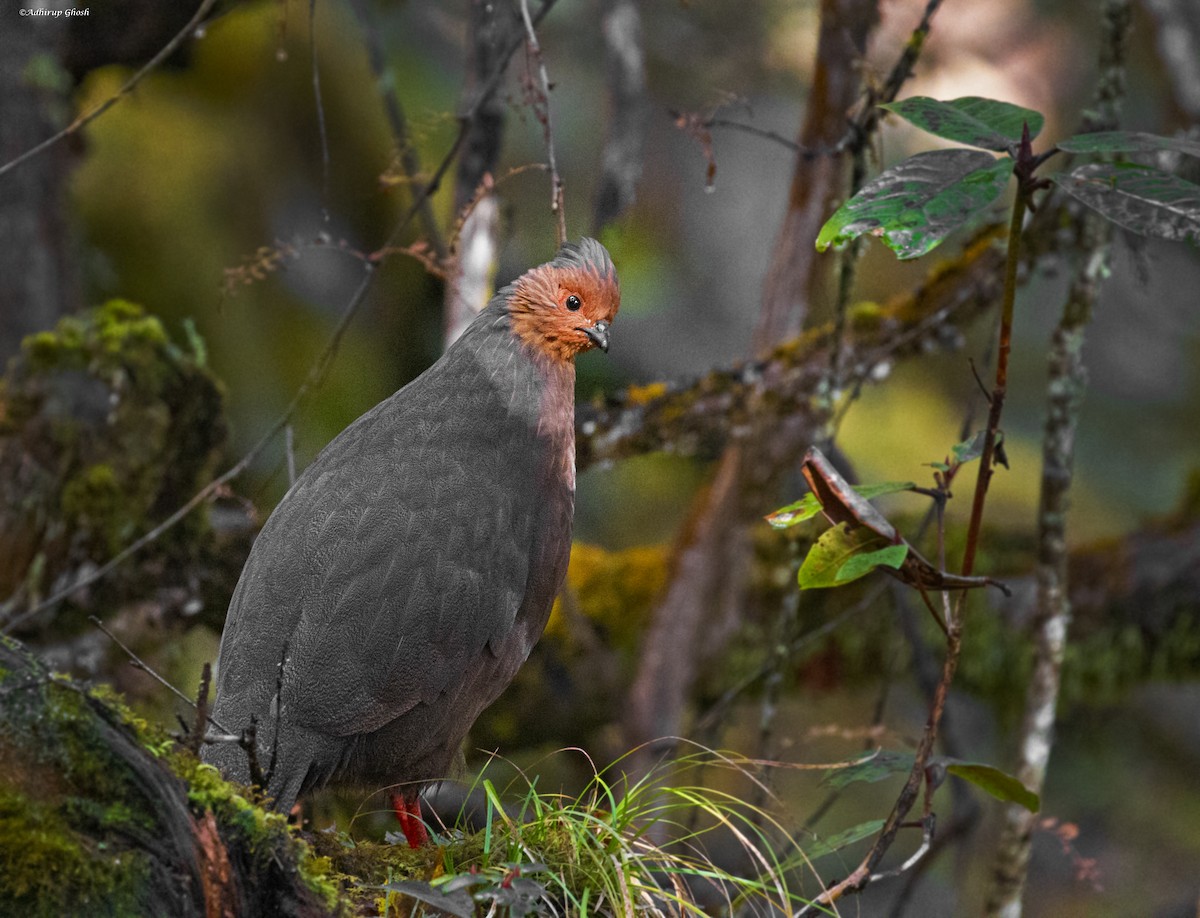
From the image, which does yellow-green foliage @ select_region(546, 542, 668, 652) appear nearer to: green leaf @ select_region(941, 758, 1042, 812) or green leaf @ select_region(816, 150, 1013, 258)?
green leaf @ select_region(941, 758, 1042, 812)

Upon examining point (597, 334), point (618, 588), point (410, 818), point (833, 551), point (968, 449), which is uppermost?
point (597, 334)

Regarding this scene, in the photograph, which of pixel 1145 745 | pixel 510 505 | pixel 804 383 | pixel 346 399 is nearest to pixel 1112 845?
pixel 1145 745

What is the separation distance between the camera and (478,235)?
15.3 ft

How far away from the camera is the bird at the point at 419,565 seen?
104 inches

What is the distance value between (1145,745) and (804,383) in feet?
17.3

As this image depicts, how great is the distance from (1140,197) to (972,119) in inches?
13.7

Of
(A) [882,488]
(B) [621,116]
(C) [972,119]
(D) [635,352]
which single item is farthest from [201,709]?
(D) [635,352]

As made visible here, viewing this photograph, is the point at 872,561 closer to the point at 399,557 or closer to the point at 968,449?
the point at 968,449

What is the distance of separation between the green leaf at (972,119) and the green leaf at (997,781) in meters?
1.13

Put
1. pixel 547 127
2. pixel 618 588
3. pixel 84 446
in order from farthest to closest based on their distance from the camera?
pixel 618 588 < pixel 84 446 < pixel 547 127

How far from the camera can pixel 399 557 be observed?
273 cm

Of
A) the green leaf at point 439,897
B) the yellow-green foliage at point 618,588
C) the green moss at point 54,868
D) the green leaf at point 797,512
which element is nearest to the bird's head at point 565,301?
the green leaf at point 797,512

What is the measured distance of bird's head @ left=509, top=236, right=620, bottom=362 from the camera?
119 inches

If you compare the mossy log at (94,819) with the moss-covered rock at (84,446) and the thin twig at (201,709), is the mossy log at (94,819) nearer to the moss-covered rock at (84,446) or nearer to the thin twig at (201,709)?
the thin twig at (201,709)
